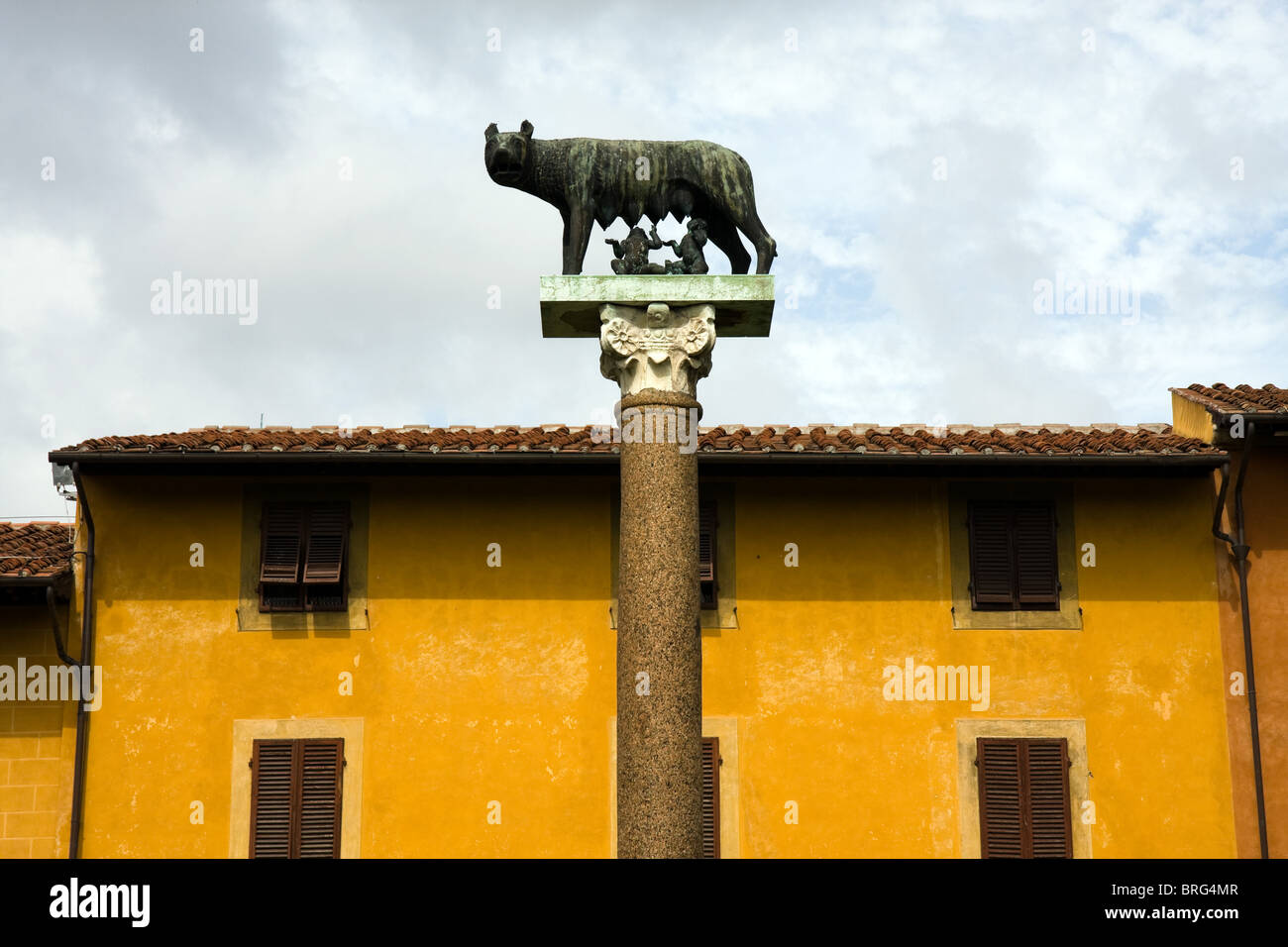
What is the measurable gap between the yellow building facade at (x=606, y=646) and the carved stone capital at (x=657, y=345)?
567 cm

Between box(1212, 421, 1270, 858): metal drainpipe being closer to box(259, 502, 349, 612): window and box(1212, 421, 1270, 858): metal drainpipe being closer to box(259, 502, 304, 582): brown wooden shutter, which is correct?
box(259, 502, 349, 612): window

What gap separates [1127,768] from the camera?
45.9ft

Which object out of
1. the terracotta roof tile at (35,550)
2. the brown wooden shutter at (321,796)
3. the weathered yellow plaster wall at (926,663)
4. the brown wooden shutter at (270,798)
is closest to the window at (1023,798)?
the weathered yellow plaster wall at (926,663)

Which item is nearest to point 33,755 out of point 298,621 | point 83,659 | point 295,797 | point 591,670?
point 83,659

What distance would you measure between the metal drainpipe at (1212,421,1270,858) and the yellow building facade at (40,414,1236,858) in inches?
9.6

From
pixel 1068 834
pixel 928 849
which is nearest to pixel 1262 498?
pixel 1068 834

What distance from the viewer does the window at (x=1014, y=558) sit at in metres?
14.4

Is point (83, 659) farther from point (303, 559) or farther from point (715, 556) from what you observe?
point (715, 556)

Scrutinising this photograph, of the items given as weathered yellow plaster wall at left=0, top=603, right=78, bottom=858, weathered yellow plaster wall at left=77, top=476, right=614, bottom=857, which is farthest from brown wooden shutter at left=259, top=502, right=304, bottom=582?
weathered yellow plaster wall at left=0, top=603, right=78, bottom=858

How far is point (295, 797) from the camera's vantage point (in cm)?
1373

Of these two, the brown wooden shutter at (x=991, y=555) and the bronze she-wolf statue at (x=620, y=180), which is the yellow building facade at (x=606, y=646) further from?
the bronze she-wolf statue at (x=620, y=180)

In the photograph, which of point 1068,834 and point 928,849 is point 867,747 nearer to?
point 928,849

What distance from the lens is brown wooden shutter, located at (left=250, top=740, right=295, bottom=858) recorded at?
1359 cm
